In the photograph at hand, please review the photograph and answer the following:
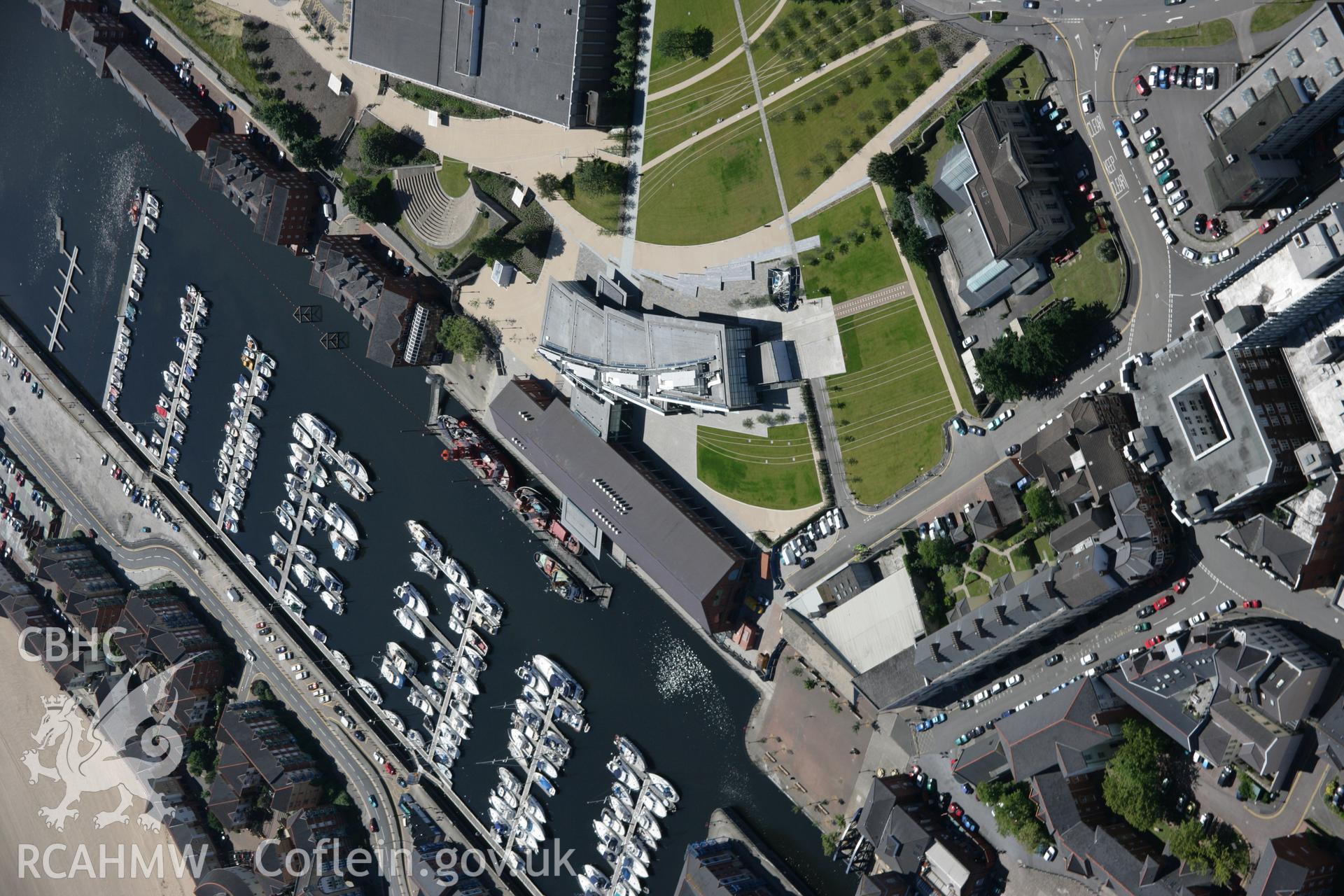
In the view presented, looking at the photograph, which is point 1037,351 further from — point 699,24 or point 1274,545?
point 699,24

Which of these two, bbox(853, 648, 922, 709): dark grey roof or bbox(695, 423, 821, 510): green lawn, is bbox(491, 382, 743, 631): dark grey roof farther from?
bbox(853, 648, 922, 709): dark grey roof

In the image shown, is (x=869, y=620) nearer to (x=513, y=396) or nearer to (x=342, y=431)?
(x=513, y=396)

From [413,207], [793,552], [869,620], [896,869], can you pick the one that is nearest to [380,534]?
[413,207]

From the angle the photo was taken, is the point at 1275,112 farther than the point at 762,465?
No

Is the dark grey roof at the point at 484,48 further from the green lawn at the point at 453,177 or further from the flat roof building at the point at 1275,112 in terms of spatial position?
the flat roof building at the point at 1275,112

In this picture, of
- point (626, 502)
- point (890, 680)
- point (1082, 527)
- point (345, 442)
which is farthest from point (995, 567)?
point (345, 442)

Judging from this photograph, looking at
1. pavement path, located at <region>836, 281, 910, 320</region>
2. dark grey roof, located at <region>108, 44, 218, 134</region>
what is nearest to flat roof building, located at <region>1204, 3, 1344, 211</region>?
pavement path, located at <region>836, 281, 910, 320</region>
